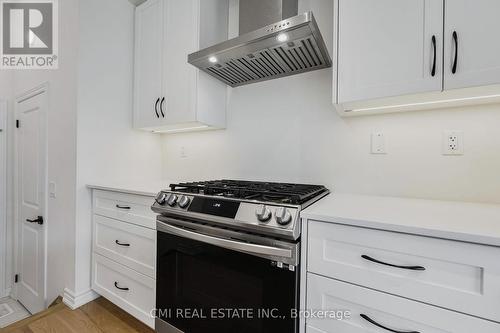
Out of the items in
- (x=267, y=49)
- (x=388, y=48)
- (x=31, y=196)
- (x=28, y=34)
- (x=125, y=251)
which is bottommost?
(x=125, y=251)

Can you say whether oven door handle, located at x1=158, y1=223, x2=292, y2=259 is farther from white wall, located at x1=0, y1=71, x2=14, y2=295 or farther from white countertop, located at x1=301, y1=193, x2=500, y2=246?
white wall, located at x1=0, y1=71, x2=14, y2=295

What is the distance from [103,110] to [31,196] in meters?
1.20

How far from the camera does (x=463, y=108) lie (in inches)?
47.6

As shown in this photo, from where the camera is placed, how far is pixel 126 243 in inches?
63.9

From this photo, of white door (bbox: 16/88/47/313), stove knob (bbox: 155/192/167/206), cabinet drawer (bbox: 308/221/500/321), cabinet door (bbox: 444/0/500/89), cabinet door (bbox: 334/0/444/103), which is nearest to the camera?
cabinet drawer (bbox: 308/221/500/321)

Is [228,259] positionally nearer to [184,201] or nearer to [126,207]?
[184,201]

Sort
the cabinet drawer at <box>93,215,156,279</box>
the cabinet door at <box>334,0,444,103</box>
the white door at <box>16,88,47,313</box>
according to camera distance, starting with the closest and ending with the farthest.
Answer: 1. the cabinet door at <box>334,0,444,103</box>
2. the cabinet drawer at <box>93,215,156,279</box>
3. the white door at <box>16,88,47,313</box>

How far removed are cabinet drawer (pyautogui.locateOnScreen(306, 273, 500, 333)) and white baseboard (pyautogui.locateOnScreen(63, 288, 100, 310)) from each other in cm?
177

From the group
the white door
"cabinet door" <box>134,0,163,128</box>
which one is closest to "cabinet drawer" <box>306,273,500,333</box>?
"cabinet door" <box>134,0,163,128</box>

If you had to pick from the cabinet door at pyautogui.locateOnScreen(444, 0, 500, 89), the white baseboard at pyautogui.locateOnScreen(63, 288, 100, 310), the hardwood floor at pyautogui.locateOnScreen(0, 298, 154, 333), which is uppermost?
the cabinet door at pyautogui.locateOnScreen(444, 0, 500, 89)

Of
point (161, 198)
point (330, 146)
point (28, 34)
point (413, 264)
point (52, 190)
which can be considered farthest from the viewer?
point (28, 34)

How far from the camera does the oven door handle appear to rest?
0.94 meters

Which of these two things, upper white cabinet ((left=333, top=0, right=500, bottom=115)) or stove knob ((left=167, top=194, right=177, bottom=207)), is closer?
upper white cabinet ((left=333, top=0, right=500, bottom=115))

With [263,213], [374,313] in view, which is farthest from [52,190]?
[374,313]
